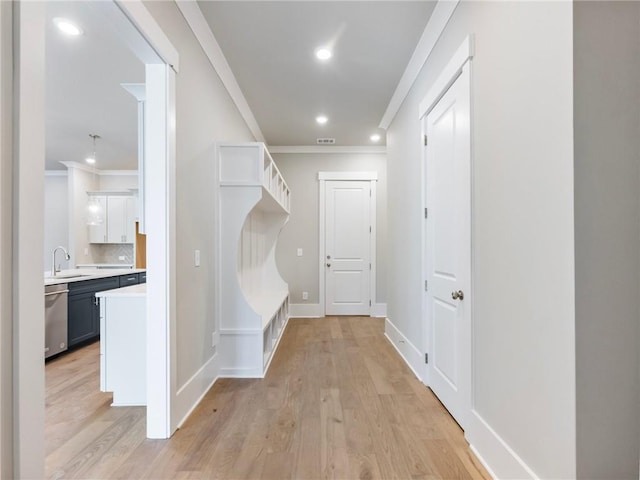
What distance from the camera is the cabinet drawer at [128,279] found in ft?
15.3

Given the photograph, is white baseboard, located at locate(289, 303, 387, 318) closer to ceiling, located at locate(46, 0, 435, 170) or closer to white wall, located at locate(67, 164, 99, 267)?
ceiling, located at locate(46, 0, 435, 170)

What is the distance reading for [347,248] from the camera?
546 cm

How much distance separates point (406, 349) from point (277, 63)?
2.97 m

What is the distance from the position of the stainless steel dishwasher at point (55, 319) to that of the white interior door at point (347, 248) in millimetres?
3433

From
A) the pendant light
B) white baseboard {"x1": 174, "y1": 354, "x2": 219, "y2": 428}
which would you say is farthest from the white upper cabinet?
white baseboard {"x1": 174, "y1": 354, "x2": 219, "y2": 428}

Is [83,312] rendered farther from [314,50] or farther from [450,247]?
[450,247]

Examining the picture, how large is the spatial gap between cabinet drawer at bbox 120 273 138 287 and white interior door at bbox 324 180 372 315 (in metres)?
2.90

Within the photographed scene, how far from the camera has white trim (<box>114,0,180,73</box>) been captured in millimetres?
1536

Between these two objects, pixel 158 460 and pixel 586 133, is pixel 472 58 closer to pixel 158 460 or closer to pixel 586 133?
pixel 586 133

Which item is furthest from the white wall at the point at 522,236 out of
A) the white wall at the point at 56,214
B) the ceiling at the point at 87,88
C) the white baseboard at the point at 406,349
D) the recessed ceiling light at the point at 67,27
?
the white wall at the point at 56,214

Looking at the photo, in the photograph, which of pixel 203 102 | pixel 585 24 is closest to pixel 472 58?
pixel 585 24

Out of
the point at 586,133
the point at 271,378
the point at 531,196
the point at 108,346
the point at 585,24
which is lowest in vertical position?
the point at 271,378

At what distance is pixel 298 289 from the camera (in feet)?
17.9

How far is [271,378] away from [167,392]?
1065 millimetres
